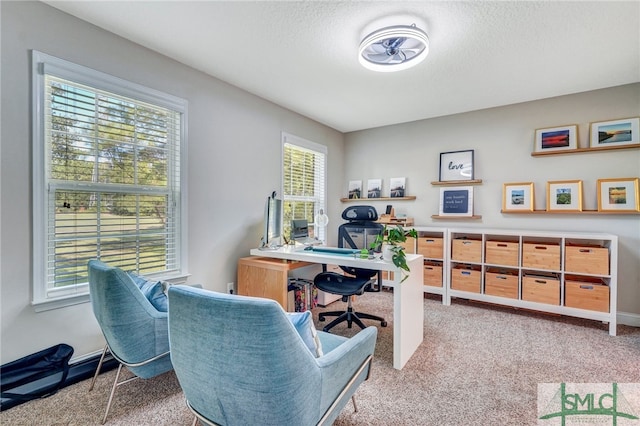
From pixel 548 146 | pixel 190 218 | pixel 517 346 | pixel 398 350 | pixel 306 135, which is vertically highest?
pixel 306 135

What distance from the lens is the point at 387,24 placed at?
198cm

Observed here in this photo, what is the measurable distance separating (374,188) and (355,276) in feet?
6.79

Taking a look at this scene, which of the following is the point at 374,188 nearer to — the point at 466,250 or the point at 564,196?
the point at 466,250

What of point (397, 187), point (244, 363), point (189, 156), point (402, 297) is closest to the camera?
point (244, 363)

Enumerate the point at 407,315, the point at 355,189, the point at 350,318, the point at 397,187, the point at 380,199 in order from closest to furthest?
the point at 407,315
the point at 350,318
the point at 397,187
the point at 380,199
the point at 355,189

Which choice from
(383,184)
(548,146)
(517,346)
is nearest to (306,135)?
(383,184)

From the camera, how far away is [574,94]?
319cm

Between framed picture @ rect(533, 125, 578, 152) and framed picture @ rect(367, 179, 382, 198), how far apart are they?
78.7 inches

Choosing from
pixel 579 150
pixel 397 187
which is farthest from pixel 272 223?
pixel 579 150

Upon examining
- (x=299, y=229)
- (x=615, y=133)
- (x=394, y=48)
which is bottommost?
(x=299, y=229)

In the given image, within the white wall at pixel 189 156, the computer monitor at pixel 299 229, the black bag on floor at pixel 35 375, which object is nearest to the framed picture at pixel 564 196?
the computer monitor at pixel 299 229

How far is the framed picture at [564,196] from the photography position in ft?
10.3

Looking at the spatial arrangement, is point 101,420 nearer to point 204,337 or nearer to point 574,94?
point 204,337

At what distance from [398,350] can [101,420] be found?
184 cm
